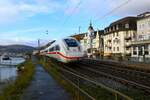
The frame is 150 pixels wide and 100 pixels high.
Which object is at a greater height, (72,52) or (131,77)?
(72,52)

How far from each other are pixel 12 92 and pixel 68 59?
1902 centimetres

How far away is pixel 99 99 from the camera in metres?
11.8

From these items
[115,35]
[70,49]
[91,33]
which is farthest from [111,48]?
[70,49]

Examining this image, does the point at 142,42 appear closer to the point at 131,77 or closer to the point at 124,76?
the point at 124,76

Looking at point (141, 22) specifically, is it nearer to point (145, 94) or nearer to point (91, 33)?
point (91, 33)

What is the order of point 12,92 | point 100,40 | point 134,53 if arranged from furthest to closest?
point 100,40
point 134,53
point 12,92

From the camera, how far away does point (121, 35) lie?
102312 millimetres

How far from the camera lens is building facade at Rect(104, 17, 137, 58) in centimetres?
9904

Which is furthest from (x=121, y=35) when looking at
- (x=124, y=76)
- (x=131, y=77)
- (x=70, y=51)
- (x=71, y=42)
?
(x=131, y=77)

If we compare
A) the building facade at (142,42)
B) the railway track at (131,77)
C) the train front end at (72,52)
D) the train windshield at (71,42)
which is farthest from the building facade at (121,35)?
the railway track at (131,77)

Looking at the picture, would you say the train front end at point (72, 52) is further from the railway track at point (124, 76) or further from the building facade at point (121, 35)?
the building facade at point (121, 35)

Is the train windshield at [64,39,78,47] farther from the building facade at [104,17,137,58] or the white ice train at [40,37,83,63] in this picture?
the building facade at [104,17,137,58]

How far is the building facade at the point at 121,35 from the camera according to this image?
325ft

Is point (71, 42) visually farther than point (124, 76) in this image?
Yes
